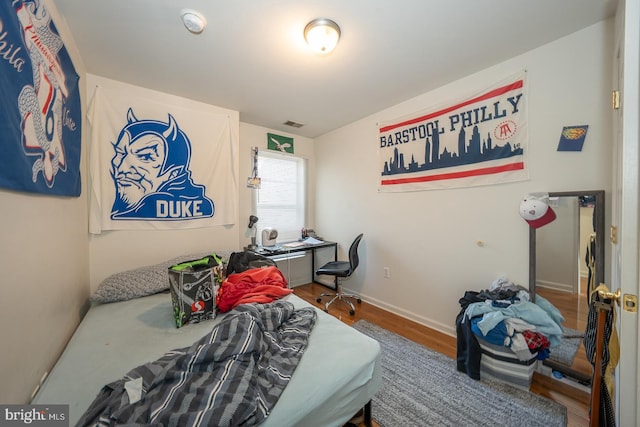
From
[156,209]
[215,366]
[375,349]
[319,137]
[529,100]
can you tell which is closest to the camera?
[215,366]

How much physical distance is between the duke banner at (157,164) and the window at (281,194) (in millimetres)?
628

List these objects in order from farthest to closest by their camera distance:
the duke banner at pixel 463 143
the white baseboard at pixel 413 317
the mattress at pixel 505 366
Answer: the white baseboard at pixel 413 317 < the duke banner at pixel 463 143 < the mattress at pixel 505 366

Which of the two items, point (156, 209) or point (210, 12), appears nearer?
point (210, 12)

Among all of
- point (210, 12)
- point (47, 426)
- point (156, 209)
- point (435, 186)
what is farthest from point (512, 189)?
point (156, 209)

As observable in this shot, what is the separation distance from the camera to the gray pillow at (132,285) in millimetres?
1712

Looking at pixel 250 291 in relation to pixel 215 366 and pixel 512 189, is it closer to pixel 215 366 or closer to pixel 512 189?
pixel 215 366

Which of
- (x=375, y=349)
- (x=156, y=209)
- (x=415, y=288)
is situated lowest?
(x=415, y=288)

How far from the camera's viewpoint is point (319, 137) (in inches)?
151

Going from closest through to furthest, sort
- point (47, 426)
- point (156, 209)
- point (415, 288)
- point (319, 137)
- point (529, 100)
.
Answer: point (47, 426) < point (529, 100) < point (156, 209) < point (415, 288) < point (319, 137)

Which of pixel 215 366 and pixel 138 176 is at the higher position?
pixel 138 176

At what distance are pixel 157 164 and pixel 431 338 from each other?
334cm

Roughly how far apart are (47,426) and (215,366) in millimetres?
567

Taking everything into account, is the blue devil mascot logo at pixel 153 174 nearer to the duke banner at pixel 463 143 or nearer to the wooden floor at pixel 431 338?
the wooden floor at pixel 431 338

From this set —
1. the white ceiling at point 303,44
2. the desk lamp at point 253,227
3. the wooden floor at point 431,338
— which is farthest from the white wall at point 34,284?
the wooden floor at point 431,338
